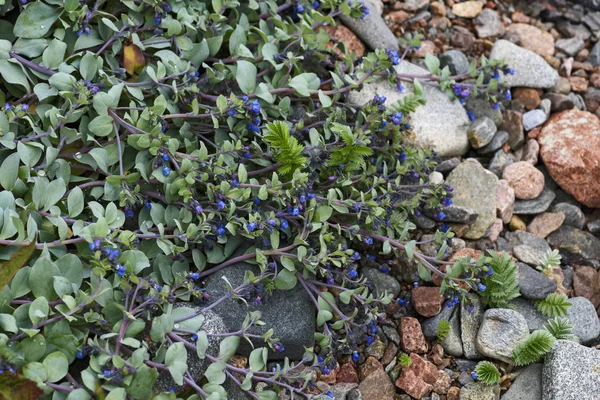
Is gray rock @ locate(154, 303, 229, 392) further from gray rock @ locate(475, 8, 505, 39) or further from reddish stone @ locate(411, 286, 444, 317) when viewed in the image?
gray rock @ locate(475, 8, 505, 39)

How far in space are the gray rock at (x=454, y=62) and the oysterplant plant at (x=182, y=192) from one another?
581 mm

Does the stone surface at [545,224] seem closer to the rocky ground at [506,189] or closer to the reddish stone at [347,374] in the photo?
the rocky ground at [506,189]

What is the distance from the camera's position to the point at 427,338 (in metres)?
3.87

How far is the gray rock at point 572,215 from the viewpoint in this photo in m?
4.41

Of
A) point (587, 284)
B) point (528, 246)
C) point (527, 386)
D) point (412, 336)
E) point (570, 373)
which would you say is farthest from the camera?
point (528, 246)

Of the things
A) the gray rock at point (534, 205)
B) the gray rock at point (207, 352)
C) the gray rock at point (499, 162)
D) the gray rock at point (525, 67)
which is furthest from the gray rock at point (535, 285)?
the gray rock at point (207, 352)

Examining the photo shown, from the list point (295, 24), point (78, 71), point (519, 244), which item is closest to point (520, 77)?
point (519, 244)

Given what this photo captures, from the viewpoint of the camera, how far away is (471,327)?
3822 mm

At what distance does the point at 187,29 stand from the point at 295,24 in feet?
2.29

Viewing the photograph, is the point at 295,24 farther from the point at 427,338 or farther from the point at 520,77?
the point at 427,338

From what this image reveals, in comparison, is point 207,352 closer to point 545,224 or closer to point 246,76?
point 246,76

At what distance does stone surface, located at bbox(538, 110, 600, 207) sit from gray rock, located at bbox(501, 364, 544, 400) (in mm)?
1290

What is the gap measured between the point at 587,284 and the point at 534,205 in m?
0.57

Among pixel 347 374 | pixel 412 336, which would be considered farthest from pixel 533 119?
pixel 347 374
